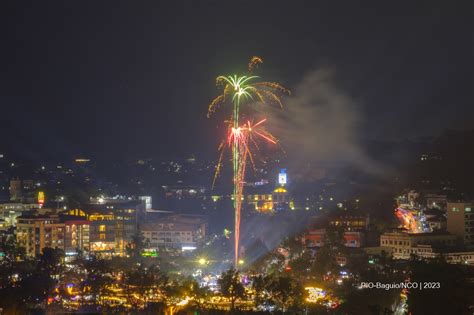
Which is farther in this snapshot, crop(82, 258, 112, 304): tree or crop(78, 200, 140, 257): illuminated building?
crop(78, 200, 140, 257): illuminated building

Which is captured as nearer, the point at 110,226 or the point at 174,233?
the point at 110,226

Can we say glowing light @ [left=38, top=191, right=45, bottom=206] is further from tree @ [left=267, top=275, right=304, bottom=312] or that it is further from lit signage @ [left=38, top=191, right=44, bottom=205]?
tree @ [left=267, top=275, right=304, bottom=312]

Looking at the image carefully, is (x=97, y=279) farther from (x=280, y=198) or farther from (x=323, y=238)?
(x=280, y=198)

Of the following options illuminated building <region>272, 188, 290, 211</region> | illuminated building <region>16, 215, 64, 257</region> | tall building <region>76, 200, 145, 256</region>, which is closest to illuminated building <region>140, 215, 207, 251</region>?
tall building <region>76, 200, 145, 256</region>

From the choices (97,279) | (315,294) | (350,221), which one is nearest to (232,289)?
(315,294)

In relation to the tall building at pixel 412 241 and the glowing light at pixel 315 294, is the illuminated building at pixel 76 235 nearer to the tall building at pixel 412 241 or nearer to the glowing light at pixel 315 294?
the tall building at pixel 412 241

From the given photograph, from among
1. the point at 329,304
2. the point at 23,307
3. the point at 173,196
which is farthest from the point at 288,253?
the point at 173,196

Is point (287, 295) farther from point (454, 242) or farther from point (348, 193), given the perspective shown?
point (348, 193)

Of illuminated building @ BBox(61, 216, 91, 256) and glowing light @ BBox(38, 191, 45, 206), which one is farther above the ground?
glowing light @ BBox(38, 191, 45, 206)

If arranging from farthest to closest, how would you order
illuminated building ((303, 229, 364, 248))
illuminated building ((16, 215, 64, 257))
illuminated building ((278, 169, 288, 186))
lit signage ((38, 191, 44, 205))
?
illuminated building ((278, 169, 288, 186))
lit signage ((38, 191, 44, 205))
illuminated building ((16, 215, 64, 257))
illuminated building ((303, 229, 364, 248))
